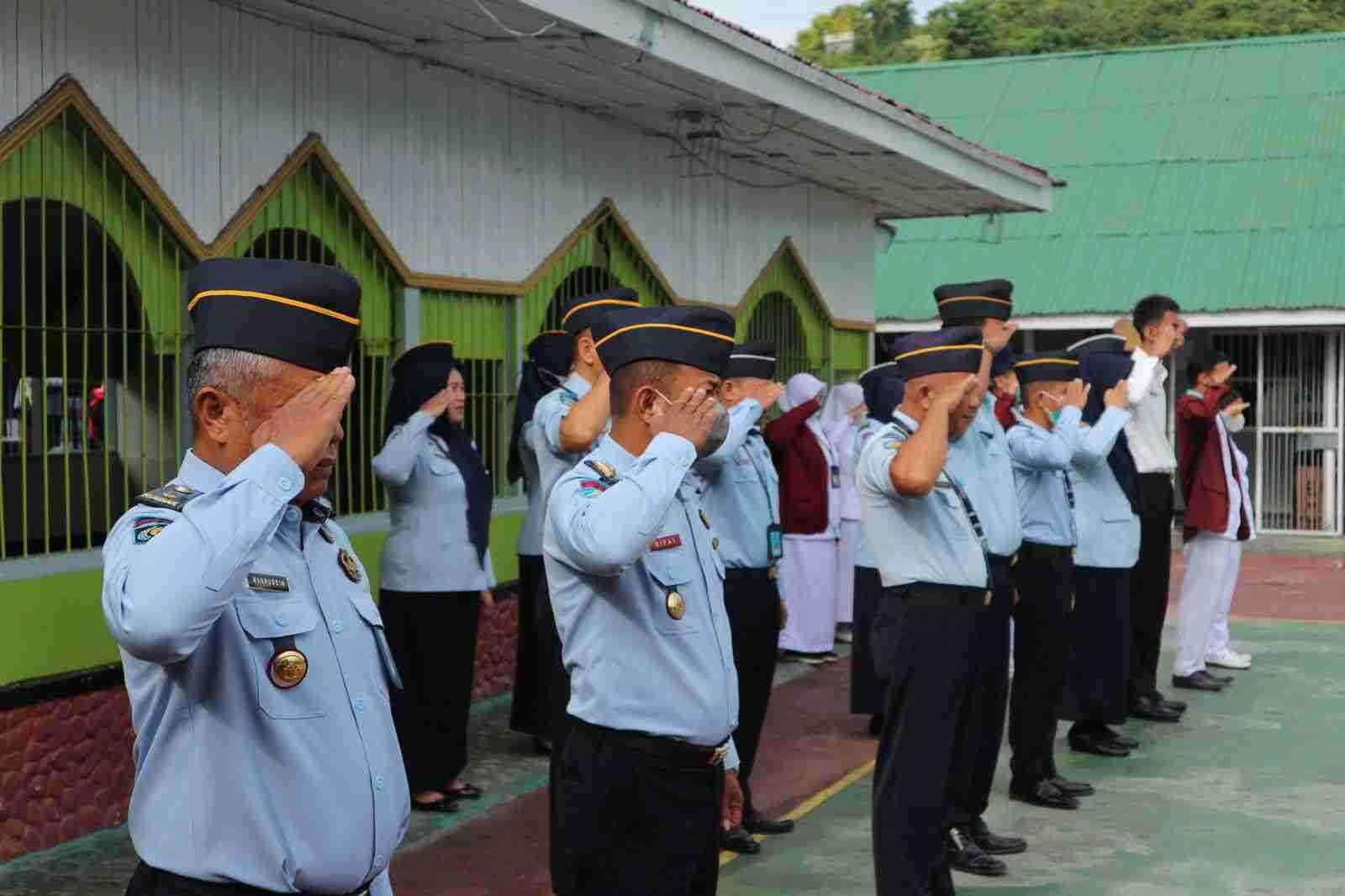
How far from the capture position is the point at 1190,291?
60.7 ft

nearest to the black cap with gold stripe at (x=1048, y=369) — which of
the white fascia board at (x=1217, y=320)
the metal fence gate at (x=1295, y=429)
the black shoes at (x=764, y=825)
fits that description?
the black shoes at (x=764, y=825)

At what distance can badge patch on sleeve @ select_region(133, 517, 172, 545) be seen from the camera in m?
2.42

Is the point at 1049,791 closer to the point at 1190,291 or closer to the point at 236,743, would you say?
the point at 236,743

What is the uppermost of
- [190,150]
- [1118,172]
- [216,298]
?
[1118,172]

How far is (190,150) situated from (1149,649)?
224 inches

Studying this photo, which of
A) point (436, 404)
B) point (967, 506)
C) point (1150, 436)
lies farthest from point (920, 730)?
point (1150, 436)

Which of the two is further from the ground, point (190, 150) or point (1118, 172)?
point (1118, 172)

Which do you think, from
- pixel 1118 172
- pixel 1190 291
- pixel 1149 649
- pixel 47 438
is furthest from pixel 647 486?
pixel 1118 172

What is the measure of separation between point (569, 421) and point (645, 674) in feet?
6.56

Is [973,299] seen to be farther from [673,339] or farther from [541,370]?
[673,339]

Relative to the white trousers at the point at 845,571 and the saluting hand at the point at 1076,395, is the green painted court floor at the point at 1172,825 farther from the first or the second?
the white trousers at the point at 845,571

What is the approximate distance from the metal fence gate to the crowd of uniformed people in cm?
908

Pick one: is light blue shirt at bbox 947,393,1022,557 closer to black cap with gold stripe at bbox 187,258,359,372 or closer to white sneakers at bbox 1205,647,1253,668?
black cap with gold stripe at bbox 187,258,359,372

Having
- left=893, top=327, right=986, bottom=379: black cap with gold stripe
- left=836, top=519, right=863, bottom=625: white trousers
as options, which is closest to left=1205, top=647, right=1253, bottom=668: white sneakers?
left=836, top=519, right=863, bottom=625: white trousers
